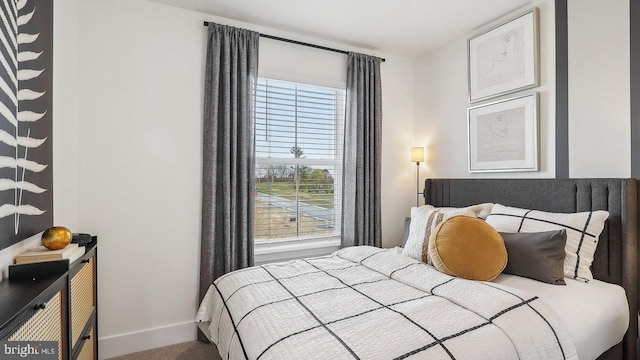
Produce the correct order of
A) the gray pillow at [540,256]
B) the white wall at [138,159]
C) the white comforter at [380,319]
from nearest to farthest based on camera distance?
the white comforter at [380,319] < the gray pillow at [540,256] < the white wall at [138,159]

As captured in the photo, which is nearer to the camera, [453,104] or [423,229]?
[423,229]

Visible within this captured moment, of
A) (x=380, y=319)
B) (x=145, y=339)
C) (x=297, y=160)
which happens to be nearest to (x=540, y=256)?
(x=380, y=319)

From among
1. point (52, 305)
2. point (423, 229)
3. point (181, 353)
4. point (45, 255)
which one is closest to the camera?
point (52, 305)

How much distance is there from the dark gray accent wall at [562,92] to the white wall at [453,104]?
39 millimetres

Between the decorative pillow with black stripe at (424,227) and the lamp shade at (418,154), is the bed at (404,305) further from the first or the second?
the lamp shade at (418,154)

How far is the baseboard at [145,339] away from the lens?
90.2 inches

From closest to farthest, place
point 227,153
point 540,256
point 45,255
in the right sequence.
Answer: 1. point 45,255
2. point 540,256
3. point 227,153

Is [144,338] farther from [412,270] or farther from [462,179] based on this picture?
[462,179]

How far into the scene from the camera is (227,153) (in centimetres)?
257

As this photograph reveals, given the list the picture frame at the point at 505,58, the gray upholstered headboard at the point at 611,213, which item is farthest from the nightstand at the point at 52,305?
the picture frame at the point at 505,58

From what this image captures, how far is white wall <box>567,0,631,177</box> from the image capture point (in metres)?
1.95

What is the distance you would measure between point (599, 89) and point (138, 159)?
3338 mm

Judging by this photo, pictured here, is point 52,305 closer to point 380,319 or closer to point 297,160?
point 380,319
